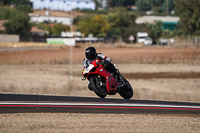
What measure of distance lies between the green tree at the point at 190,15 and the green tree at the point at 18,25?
3541cm

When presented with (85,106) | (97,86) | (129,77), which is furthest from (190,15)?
(85,106)

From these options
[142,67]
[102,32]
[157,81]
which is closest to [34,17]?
[102,32]

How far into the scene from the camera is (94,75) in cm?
1384

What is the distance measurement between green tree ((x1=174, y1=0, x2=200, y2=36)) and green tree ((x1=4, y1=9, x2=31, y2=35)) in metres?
35.4

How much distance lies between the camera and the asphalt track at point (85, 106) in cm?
1170

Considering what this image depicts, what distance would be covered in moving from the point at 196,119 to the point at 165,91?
15.9m

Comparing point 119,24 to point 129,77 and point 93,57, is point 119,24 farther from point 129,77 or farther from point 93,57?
point 93,57

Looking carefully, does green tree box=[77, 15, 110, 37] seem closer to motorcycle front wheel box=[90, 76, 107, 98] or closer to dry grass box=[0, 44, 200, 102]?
dry grass box=[0, 44, 200, 102]

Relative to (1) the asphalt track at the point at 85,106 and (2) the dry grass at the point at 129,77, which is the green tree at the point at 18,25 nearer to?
(2) the dry grass at the point at 129,77

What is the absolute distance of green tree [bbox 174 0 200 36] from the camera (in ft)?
282

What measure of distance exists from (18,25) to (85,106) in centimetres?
8142

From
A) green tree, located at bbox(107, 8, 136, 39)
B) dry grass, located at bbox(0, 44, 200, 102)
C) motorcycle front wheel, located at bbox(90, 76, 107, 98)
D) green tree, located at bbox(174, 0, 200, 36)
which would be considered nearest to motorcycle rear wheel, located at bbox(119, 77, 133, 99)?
motorcycle front wheel, located at bbox(90, 76, 107, 98)

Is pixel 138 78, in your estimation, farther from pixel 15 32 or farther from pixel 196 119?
pixel 15 32

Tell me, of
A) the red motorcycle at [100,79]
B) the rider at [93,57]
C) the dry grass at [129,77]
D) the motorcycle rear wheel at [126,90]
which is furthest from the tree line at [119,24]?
the rider at [93,57]
